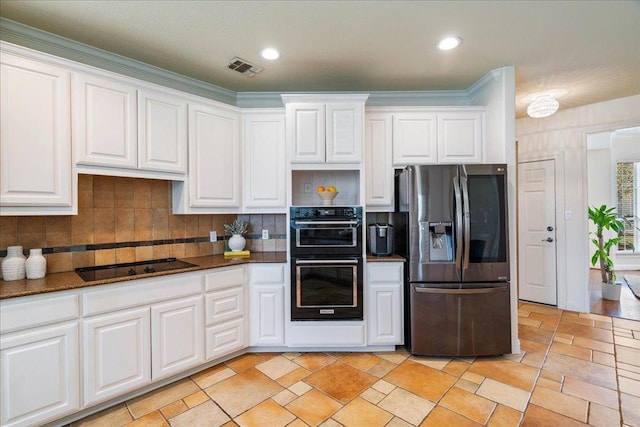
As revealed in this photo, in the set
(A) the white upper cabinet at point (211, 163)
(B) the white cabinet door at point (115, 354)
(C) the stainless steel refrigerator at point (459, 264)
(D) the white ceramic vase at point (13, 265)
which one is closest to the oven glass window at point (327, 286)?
(C) the stainless steel refrigerator at point (459, 264)

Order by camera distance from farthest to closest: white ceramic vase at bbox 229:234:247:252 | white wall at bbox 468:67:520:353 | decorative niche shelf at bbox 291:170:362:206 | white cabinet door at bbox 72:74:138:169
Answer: decorative niche shelf at bbox 291:170:362:206, white ceramic vase at bbox 229:234:247:252, white wall at bbox 468:67:520:353, white cabinet door at bbox 72:74:138:169

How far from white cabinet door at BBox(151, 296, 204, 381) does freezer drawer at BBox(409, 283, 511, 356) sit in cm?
186

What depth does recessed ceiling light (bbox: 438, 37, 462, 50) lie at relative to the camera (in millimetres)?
2271

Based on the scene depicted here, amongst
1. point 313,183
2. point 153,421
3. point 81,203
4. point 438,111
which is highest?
point 438,111

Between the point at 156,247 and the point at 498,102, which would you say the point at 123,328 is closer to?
the point at 156,247

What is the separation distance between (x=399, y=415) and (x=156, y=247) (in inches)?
94.7

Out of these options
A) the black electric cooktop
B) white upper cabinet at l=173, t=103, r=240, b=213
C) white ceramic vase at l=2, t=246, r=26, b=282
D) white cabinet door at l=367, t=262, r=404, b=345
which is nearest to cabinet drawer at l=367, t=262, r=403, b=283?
white cabinet door at l=367, t=262, r=404, b=345

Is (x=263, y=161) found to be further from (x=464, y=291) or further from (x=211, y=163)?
(x=464, y=291)

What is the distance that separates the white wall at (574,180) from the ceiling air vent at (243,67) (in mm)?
3906

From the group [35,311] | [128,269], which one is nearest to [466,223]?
[128,269]

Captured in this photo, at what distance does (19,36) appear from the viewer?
2.07 metres

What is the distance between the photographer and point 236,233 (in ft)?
10.1

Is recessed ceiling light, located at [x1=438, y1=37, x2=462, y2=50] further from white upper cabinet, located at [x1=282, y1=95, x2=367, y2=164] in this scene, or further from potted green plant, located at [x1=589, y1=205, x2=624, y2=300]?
potted green plant, located at [x1=589, y1=205, x2=624, y2=300]

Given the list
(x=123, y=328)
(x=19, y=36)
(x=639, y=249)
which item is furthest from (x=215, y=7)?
(x=639, y=249)
